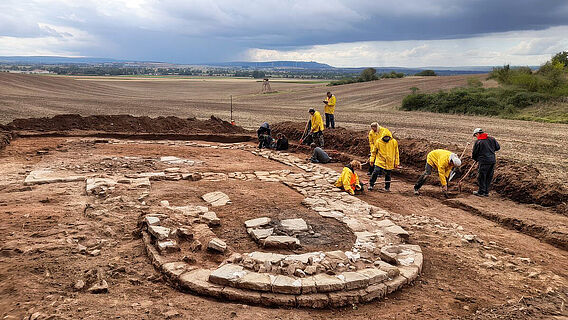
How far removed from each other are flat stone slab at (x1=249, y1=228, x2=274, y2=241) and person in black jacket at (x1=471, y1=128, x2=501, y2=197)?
18.4ft

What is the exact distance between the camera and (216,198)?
319 inches

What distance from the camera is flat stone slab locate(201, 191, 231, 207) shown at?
7.84 meters

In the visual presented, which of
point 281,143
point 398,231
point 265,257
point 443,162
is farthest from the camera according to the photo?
point 281,143

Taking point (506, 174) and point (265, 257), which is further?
point (506, 174)

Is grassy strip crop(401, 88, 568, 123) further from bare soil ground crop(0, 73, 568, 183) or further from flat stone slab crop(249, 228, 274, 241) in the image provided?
flat stone slab crop(249, 228, 274, 241)

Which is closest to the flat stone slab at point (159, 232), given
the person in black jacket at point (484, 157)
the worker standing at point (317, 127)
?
A: the person in black jacket at point (484, 157)

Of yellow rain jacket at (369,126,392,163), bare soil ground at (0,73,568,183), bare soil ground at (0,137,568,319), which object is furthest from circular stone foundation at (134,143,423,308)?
bare soil ground at (0,73,568,183)

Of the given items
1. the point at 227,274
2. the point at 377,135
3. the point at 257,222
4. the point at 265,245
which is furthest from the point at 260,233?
the point at 377,135

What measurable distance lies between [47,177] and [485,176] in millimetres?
10423

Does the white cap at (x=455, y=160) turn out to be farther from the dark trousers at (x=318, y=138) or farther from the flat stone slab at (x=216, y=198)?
the dark trousers at (x=318, y=138)

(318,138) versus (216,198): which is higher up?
(318,138)

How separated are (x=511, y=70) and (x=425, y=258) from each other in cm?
3052

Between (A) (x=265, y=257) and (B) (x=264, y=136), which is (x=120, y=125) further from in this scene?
(A) (x=265, y=257)

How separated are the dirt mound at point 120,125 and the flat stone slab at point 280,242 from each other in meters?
12.1
